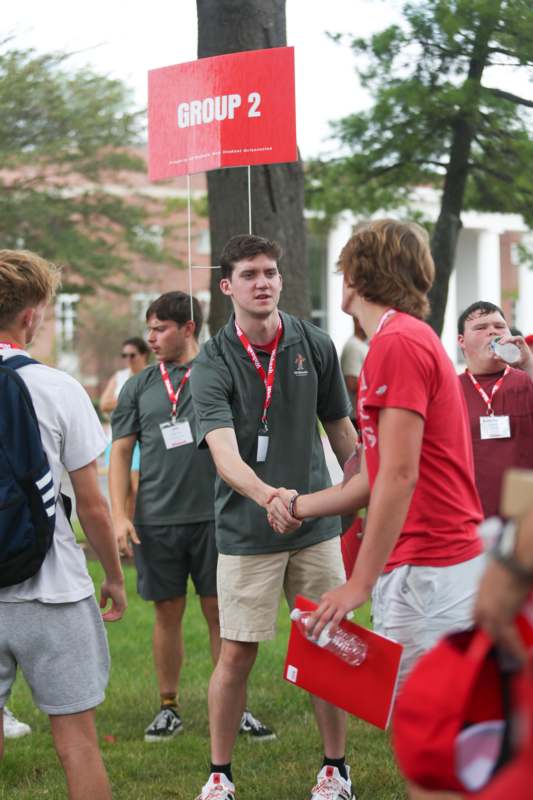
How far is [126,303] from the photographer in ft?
161

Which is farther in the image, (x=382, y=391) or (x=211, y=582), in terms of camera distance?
(x=211, y=582)

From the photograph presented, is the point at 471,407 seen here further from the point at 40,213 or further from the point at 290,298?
the point at 40,213

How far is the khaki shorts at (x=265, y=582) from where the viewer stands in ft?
15.4

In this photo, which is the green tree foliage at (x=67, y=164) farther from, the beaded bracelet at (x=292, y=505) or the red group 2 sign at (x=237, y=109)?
the beaded bracelet at (x=292, y=505)

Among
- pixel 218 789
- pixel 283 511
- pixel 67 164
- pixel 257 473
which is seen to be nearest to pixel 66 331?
pixel 67 164

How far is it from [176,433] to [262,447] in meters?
1.37

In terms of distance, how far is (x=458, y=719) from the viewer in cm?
209

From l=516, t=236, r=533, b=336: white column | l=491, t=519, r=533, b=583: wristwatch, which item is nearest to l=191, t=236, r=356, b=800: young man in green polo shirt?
l=491, t=519, r=533, b=583: wristwatch

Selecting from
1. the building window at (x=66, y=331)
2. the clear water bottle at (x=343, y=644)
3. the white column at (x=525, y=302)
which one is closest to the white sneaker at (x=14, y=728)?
the clear water bottle at (x=343, y=644)

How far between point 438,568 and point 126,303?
46.5 metres

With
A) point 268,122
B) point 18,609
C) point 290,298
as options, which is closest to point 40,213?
point 290,298

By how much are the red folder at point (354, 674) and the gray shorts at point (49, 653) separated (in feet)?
2.21

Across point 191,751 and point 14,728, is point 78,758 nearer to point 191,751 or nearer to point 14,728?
point 191,751

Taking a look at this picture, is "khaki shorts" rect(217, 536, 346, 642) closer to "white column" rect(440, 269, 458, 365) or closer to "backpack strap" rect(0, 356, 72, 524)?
"backpack strap" rect(0, 356, 72, 524)
